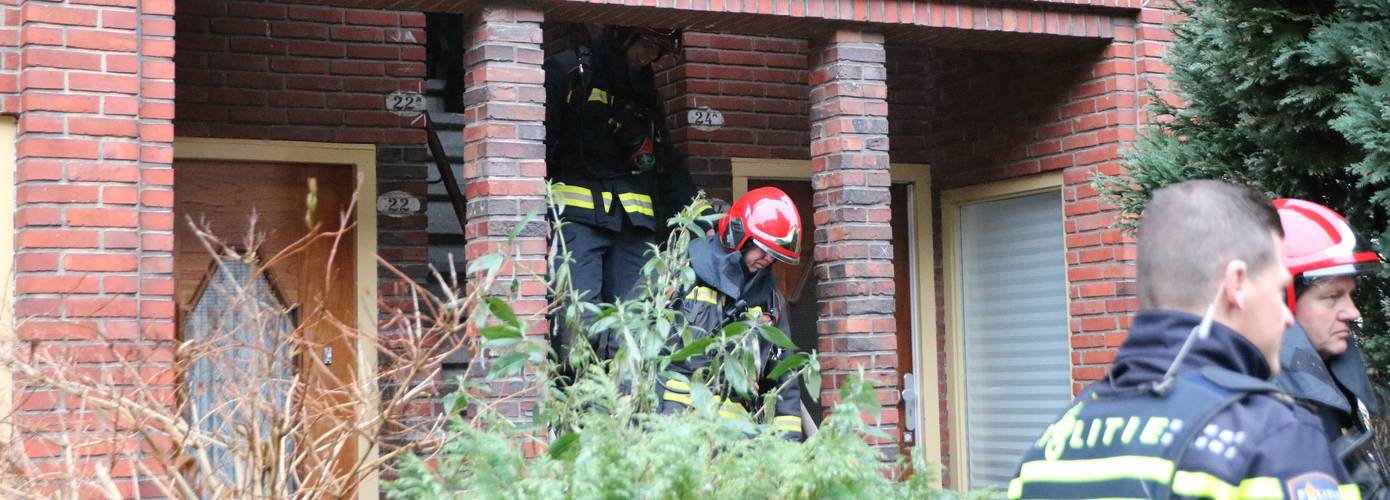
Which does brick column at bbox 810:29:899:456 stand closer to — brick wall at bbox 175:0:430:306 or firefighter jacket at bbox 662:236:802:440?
firefighter jacket at bbox 662:236:802:440

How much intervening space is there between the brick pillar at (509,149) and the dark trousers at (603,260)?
2.13 feet

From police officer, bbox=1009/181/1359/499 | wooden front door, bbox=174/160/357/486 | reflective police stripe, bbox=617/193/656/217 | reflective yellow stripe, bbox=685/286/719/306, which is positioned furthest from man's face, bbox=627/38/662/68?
police officer, bbox=1009/181/1359/499

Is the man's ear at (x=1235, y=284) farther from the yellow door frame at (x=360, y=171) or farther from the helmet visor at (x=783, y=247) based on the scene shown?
the yellow door frame at (x=360, y=171)

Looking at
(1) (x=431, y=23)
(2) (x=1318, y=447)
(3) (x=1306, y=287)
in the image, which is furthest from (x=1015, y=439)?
(2) (x=1318, y=447)

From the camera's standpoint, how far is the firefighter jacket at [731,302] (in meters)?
6.29

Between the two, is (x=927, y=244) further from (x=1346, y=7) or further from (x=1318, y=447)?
(x=1318, y=447)

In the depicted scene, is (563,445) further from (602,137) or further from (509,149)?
(602,137)

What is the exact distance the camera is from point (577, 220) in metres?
7.32

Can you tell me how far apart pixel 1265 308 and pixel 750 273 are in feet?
14.1

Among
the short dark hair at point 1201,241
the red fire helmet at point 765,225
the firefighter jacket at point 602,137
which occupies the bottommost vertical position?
the short dark hair at point 1201,241

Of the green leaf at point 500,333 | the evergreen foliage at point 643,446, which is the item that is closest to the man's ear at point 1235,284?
the evergreen foliage at point 643,446

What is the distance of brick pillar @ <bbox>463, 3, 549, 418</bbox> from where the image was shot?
6.43m

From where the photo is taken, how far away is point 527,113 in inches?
257

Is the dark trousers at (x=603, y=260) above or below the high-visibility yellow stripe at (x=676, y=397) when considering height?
above
